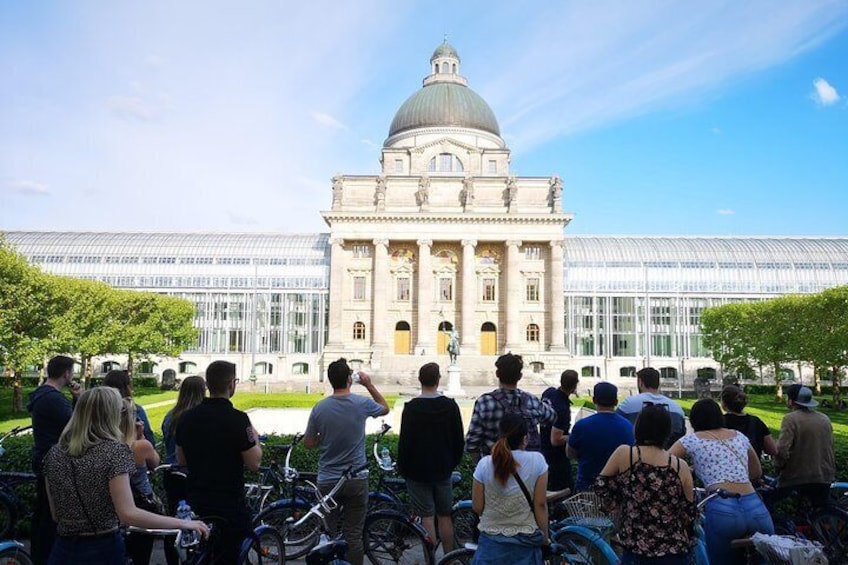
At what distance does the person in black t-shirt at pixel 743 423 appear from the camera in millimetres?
9750

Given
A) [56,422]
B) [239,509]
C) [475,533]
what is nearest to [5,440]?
[56,422]

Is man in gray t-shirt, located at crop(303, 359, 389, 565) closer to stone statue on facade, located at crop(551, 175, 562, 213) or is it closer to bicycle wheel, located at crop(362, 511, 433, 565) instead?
bicycle wheel, located at crop(362, 511, 433, 565)

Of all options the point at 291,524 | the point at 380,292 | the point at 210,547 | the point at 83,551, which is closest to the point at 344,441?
the point at 291,524

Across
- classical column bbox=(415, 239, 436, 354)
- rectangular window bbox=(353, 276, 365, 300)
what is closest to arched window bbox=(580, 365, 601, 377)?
classical column bbox=(415, 239, 436, 354)

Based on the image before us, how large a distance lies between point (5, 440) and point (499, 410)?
10546 millimetres

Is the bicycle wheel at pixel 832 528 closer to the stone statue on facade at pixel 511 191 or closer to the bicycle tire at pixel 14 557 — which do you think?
the bicycle tire at pixel 14 557

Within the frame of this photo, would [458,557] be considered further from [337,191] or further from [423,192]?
[337,191]

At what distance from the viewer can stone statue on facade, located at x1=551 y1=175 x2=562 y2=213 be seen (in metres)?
64.6

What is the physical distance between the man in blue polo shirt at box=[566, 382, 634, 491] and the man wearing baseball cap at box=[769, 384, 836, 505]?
280cm

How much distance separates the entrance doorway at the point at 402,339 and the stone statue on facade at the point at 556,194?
731 inches

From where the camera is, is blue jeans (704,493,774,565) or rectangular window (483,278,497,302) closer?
blue jeans (704,493,774,565)

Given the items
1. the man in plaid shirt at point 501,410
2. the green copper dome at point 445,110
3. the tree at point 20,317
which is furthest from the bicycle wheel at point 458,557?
the green copper dome at point 445,110

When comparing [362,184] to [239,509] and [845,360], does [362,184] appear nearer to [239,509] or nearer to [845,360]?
[845,360]

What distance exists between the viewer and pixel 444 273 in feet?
220
